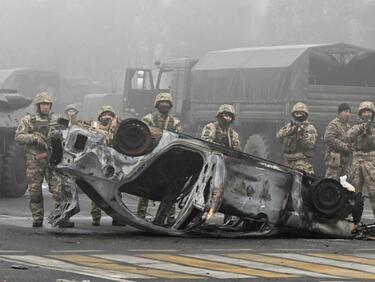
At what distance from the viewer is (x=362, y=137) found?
1588cm

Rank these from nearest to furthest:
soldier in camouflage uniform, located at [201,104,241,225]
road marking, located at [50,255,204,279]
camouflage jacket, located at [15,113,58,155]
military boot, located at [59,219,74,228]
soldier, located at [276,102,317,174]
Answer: road marking, located at [50,255,204,279] < military boot, located at [59,219,74,228] < camouflage jacket, located at [15,113,58,155] < soldier in camouflage uniform, located at [201,104,241,225] < soldier, located at [276,102,317,174]

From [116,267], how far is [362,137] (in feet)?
22.5

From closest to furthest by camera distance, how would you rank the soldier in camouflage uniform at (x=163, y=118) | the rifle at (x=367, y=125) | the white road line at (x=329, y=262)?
the white road line at (x=329, y=262) → the soldier in camouflage uniform at (x=163, y=118) → the rifle at (x=367, y=125)

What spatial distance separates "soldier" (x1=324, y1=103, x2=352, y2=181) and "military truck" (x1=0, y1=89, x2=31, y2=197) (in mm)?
6183

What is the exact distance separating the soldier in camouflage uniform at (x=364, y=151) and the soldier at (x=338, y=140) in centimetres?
42

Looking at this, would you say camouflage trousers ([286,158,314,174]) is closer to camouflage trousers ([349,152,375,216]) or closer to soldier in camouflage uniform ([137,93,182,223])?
camouflage trousers ([349,152,375,216])

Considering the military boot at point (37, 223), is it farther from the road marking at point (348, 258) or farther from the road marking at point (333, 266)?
the road marking at point (348, 258)

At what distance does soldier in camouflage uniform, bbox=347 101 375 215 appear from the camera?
1572cm

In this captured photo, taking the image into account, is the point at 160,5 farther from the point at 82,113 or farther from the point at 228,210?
the point at 228,210

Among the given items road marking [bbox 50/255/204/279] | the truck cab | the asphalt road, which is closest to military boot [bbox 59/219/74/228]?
the asphalt road

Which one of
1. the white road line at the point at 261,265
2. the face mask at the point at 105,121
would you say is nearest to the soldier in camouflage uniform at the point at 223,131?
the face mask at the point at 105,121

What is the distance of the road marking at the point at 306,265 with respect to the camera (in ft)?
31.7

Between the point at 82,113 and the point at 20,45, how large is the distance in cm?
3475

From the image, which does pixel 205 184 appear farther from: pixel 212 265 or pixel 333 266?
pixel 333 266
